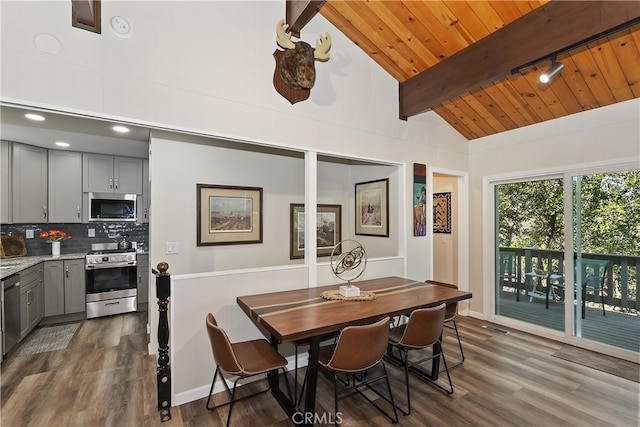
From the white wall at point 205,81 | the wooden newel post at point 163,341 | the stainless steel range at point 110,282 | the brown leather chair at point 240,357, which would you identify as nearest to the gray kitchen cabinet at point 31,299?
the stainless steel range at point 110,282

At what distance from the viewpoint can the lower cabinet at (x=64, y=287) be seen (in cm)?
397

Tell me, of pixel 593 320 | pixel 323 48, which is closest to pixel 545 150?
pixel 593 320

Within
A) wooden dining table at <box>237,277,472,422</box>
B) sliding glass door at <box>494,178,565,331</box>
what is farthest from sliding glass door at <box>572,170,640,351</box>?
wooden dining table at <box>237,277,472,422</box>

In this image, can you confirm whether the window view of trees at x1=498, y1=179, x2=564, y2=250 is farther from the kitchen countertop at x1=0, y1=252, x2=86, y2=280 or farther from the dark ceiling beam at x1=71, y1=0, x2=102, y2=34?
the kitchen countertop at x1=0, y1=252, x2=86, y2=280

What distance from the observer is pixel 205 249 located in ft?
11.8

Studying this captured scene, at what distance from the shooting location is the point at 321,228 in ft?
14.8

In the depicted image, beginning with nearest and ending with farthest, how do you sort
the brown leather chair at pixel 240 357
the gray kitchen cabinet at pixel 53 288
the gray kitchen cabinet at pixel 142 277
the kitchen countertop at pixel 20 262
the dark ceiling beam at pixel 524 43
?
1. the brown leather chair at pixel 240 357
2. the dark ceiling beam at pixel 524 43
3. the kitchen countertop at pixel 20 262
4. the gray kitchen cabinet at pixel 53 288
5. the gray kitchen cabinet at pixel 142 277

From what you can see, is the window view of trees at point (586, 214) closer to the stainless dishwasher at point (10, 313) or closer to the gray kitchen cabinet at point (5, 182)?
the stainless dishwasher at point (10, 313)

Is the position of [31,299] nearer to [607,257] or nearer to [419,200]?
[419,200]

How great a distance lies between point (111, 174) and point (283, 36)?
367 centimetres

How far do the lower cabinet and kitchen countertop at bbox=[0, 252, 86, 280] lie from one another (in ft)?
0.23

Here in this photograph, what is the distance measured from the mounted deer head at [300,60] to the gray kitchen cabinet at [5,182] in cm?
388

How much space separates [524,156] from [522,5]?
1.99m

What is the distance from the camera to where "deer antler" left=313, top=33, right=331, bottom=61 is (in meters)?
2.79
